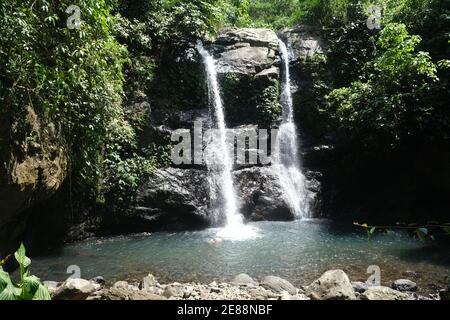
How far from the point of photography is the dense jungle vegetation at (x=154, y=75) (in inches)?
252

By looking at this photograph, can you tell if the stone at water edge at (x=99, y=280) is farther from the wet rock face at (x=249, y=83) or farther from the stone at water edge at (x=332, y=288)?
the wet rock face at (x=249, y=83)

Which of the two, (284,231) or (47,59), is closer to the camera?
(47,59)

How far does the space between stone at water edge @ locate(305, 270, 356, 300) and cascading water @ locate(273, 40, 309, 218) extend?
5.91m

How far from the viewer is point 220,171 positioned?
38.8 feet

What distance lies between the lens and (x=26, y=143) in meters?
6.57

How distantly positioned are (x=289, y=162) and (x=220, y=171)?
7.89ft

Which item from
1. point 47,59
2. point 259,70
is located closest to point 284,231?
point 259,70

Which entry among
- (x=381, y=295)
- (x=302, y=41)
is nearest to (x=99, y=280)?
(x=381, y=295)

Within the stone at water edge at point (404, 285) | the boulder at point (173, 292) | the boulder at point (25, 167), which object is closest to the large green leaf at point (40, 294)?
the boulder at point (173, 292)

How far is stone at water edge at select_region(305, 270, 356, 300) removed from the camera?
5.41m

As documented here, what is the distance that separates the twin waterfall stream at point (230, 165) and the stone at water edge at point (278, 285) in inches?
145
